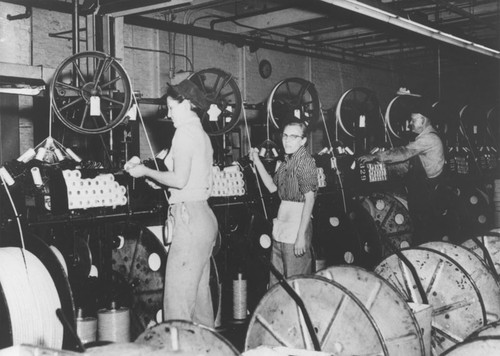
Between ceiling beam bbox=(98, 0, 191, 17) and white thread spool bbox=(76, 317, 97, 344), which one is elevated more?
ceiling beam bbox=(98, 0, 191, 17)

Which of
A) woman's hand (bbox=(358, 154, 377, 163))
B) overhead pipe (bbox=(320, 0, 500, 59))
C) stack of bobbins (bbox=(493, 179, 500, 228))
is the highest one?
overhead pipe (bbox=(320, 0, 500, 59))

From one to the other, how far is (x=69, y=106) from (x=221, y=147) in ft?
5.39

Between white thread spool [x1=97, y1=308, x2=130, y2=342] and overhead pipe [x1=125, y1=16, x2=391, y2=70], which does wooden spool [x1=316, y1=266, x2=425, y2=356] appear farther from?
overhead pipe [x1=125, y1=16, x2=391, y2=70]

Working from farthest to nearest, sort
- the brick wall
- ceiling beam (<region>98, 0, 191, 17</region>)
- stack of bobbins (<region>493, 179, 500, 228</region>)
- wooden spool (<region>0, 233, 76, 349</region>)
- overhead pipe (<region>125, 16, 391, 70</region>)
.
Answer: overhead pipe (<region>125, 16, 391, 70</region>) < stack of bobbins (<region>493, 179, 500, 228</region>) < the brick wall < ceiling beam (<region>98, 0, 191, 17</region>) < wooden spool (<region>0, 233, 76, 349</region>)

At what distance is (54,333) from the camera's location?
3.66 m

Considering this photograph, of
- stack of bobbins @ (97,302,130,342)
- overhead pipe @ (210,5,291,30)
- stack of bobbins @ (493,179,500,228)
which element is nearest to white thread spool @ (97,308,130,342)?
stack of bobbins @ (97,302,130,342)

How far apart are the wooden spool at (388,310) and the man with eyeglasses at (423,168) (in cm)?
305

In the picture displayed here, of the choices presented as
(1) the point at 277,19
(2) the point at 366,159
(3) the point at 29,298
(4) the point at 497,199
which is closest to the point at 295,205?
(3) the point at 29,298

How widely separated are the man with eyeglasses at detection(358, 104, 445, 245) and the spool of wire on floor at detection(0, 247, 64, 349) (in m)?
3.93

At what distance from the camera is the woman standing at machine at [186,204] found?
3.58 meters

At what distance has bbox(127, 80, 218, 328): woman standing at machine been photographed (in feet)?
11.8

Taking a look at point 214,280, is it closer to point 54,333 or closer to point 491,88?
point 54,333

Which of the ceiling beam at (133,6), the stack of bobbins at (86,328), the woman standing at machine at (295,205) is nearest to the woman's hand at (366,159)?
the woman standing at machine at (295,205)

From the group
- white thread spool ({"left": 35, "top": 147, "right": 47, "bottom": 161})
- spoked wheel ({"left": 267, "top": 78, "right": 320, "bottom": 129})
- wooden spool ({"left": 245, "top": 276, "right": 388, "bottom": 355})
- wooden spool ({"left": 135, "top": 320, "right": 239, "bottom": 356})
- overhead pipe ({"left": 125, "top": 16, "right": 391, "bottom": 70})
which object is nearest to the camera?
wooden spool ({"left": 135, "top": 320, "right": 239, "bottom": 356})
